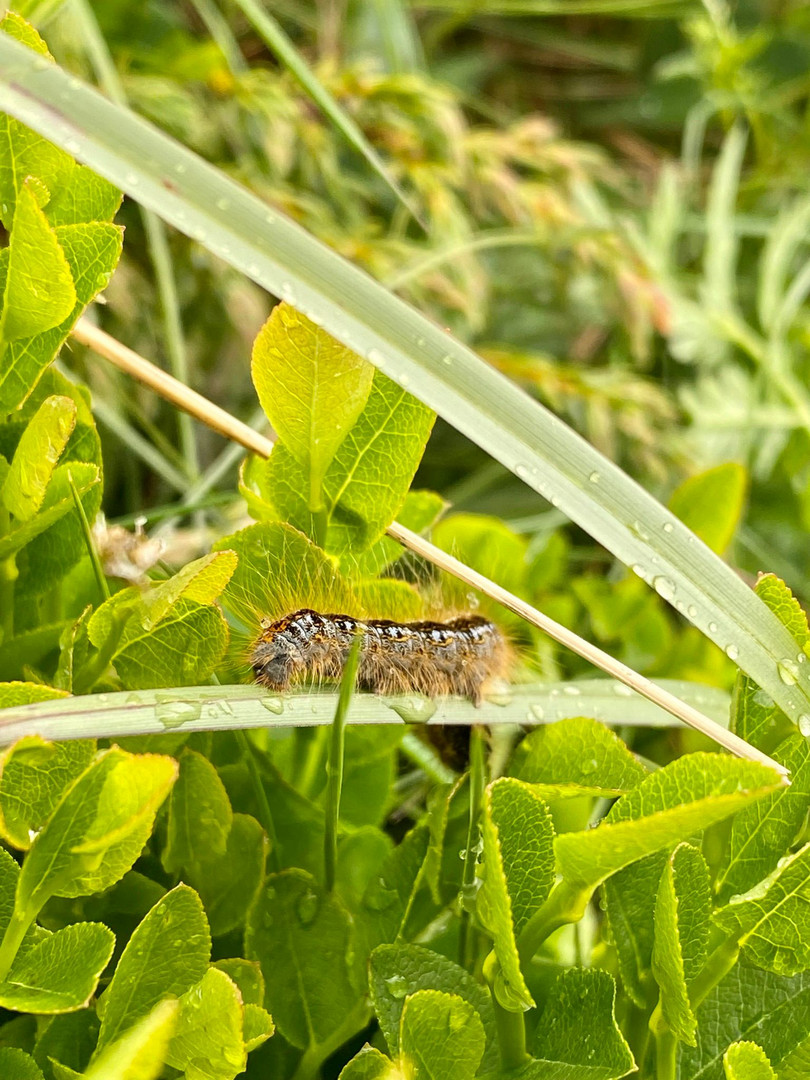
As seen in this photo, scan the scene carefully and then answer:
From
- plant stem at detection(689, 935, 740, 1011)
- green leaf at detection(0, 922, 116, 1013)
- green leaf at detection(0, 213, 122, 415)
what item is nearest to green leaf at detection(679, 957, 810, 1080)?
plant stem at detection(689, 935, 740, 1011)

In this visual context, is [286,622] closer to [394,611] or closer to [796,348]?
[394,611]

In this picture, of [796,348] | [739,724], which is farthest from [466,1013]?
[796,348]

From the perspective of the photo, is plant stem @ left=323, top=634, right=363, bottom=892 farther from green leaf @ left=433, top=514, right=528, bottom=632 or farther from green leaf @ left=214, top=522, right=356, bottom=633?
green leaf @ left=433, top=514, right=528, bottom=632

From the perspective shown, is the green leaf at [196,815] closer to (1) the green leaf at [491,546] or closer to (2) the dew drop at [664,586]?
(2) the dew drop at [664,586]

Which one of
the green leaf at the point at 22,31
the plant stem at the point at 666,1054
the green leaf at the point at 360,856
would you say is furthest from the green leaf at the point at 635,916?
the green leaf at the point at 22,31

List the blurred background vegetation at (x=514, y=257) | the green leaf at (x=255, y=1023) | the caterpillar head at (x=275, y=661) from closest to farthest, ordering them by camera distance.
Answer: the green leaf at (x=255, y=1023)
the caterpillar head at (x=275, y=661)
the blurred background vegetation at (x=514, y=257)

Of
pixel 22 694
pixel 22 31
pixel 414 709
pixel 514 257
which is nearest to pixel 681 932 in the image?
pixel 414 709
